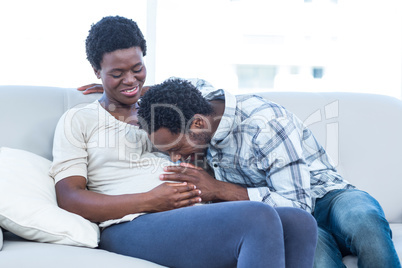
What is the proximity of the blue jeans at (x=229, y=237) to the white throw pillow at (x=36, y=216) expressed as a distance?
0.54 ft

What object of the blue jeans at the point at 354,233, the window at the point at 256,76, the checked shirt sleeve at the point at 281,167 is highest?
the window at the point at 256,76

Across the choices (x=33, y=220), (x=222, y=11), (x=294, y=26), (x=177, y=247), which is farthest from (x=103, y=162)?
(x=294, y=26)

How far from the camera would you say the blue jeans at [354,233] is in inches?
55.1

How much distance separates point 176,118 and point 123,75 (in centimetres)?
36

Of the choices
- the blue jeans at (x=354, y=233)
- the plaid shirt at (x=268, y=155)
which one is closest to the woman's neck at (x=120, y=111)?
the plaid shirt at (x=268, y=155)

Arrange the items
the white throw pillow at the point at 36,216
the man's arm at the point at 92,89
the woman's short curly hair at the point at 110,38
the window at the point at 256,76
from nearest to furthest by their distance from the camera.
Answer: the white throw pillow at the point at 36,216
the woman's short curly hair at the point at 110,38
the man's arm at the point at 92,89
the window at the point at 256,76

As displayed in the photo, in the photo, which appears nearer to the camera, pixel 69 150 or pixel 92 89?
pixel 69 150

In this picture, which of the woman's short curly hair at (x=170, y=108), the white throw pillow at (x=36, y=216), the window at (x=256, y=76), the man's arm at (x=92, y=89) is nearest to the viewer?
the white throw pillow at (x=36, y=216)

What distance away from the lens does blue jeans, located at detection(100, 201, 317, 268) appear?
3.77ft

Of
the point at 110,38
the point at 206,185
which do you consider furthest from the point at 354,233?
the point at 110,38

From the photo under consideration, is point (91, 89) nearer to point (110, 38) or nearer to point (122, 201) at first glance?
point (110, 38)

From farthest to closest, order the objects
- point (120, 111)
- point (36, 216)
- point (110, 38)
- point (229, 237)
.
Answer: point (120, 111)
point (110, 38)
point (36, 216)
point (229, 237)

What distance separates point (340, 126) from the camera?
197cm

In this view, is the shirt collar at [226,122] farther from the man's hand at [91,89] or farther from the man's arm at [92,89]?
the man's hand at [91,89]
